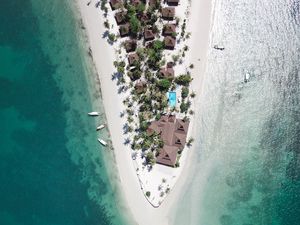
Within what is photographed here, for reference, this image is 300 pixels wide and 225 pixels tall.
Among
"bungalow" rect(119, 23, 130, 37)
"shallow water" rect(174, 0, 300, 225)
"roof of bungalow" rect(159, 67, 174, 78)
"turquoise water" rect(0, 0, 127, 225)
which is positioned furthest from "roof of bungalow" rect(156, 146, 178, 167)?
"bungalow" rect(119, 23, 130, 37)

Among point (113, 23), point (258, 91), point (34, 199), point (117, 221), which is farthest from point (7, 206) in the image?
point (258, 91)

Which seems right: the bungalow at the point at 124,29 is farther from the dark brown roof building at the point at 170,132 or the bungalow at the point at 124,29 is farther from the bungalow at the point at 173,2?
the dark brown roof building at the point at 170,132

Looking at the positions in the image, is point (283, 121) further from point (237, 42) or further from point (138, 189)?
point (138, 189)

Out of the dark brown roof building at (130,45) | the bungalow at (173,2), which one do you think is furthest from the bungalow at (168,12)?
the dark brown roof building at (130,45)

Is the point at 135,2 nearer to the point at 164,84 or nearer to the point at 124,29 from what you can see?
the point at 124,29

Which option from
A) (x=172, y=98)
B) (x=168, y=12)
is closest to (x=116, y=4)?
(x=168, y=12)

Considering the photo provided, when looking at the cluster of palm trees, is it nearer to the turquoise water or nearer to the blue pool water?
the blue pool water
